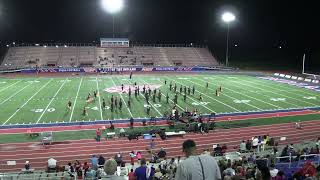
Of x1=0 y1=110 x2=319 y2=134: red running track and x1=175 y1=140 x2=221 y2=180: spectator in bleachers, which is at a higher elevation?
x1=175 y1=140 x2=221 y2=180: spectator in bleachers

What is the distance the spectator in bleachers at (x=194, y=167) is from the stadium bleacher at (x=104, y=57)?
2636 inches

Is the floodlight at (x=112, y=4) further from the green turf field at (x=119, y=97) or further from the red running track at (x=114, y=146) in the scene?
the red running track at (x=114, y=146)

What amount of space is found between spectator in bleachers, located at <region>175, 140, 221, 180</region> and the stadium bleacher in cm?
6696

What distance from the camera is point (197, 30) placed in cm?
8450

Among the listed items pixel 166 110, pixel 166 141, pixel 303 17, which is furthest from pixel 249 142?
pixel 303 17

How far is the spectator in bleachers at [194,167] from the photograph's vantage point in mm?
4043

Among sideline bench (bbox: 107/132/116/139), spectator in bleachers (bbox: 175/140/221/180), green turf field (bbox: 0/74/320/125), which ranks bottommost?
sideline bench (bbox: 107/132/116/139)

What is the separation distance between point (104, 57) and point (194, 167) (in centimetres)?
7141

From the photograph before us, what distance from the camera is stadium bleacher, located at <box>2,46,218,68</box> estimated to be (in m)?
70.3

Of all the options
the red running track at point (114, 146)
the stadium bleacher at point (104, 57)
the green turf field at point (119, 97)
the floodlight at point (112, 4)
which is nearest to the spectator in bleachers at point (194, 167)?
the red running track at point (114, 146)

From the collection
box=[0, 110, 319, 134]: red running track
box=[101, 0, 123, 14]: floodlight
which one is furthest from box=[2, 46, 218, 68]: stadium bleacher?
box=[0, 110, 319, 134]: red running track

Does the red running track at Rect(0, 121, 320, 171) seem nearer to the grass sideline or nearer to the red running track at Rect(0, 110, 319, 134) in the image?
the grass sideline

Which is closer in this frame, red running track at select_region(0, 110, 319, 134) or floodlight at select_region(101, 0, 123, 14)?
red running track at select_region(0, 110, 319, 134)

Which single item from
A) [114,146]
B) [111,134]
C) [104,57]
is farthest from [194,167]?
[104,57]
